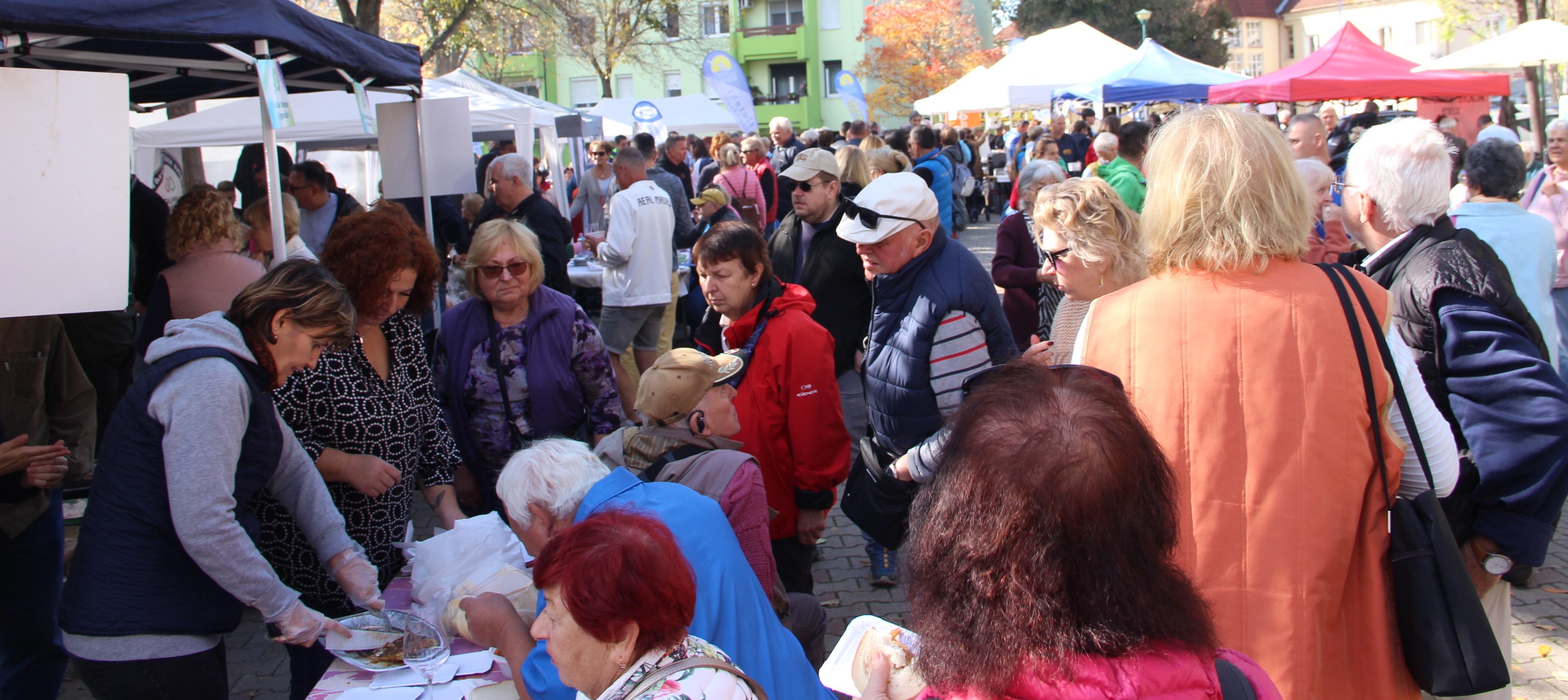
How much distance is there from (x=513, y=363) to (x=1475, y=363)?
2.87 metres

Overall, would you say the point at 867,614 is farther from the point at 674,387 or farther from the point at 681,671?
the point at 681,671

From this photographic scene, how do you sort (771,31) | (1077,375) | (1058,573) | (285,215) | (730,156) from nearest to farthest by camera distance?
1. (1058,573)
2. (1077,375)
3. (285,215)
4. (730,156)
5. (771,31)

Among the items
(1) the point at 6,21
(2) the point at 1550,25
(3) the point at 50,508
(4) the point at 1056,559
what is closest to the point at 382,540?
(3) the point at 50,508

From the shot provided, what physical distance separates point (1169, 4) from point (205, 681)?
4395 cm

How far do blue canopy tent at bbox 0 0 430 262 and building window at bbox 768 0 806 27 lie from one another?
45495 mm

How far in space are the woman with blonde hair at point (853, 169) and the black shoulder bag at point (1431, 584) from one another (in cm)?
494

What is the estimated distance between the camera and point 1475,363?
225cm

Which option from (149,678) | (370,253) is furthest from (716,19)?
(149,678)

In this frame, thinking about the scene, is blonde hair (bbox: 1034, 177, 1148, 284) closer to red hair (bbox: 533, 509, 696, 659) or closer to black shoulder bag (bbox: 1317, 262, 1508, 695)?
black shoulder bag (bbox: 1317, 262, 1508, 695)

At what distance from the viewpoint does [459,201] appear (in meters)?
9.23

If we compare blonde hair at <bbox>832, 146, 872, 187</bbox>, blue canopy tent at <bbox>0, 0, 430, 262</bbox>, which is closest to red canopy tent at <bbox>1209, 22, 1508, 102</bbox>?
blonde hair at <bbox>832, 146, 872, 187</bbox>

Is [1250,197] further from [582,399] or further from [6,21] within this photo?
[6,21]

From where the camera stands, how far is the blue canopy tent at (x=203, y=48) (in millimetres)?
3113

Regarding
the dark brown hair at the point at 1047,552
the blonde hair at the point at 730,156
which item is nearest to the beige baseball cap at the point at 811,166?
the blonde hair at the point at 730,156
